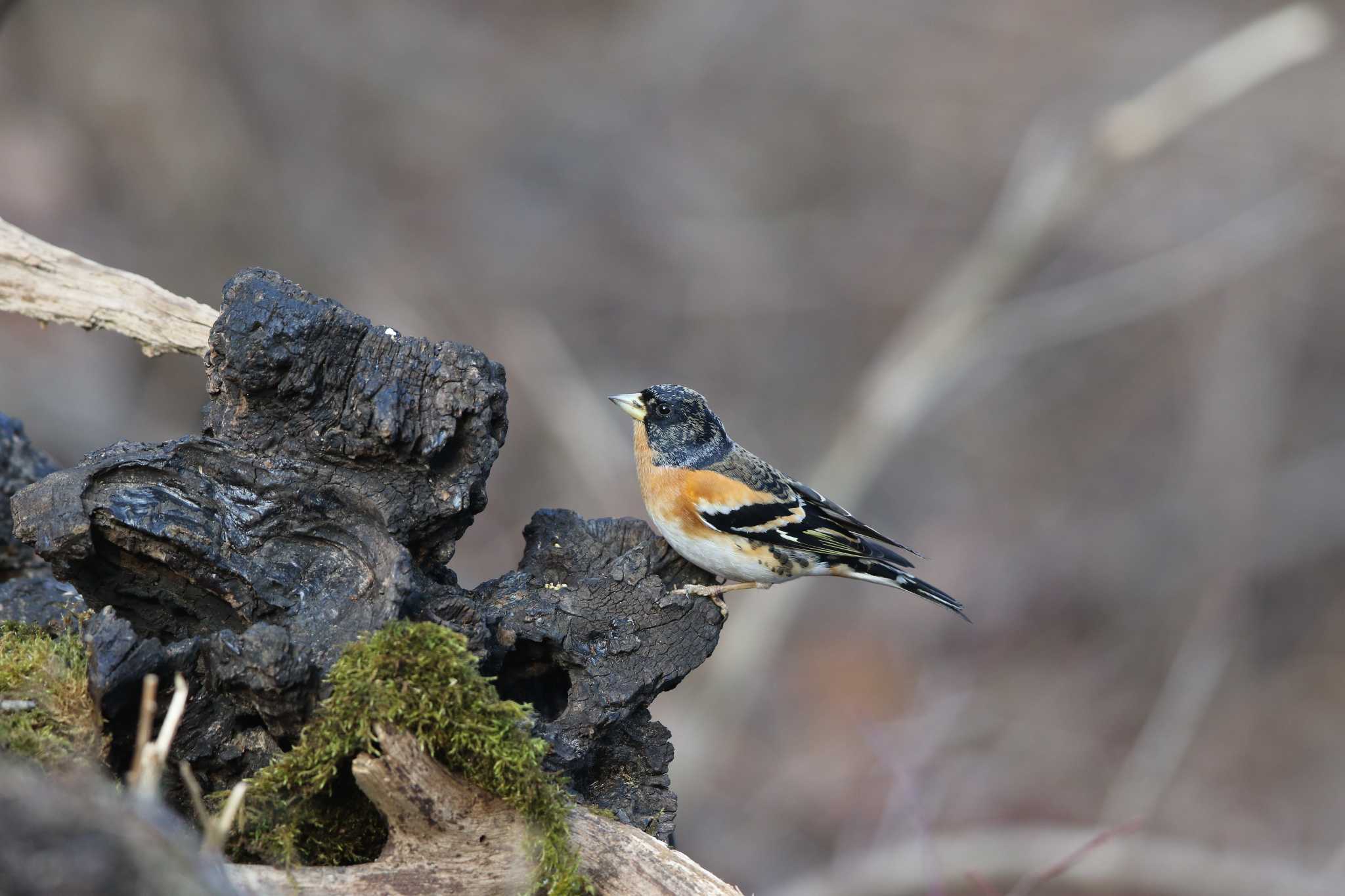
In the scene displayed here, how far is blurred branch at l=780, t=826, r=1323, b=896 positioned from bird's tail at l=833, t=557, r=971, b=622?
298 centimetres

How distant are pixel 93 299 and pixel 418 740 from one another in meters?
2.54

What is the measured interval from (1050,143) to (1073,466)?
3.59 metres

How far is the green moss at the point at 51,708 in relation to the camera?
2820 millimetres

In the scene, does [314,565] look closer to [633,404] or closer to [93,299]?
[93,299]

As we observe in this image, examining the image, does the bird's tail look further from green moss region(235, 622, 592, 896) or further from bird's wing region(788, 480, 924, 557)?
green moss region(235, 622, 592, 896)

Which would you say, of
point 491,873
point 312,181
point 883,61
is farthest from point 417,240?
point 491,873

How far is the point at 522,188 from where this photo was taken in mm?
13812


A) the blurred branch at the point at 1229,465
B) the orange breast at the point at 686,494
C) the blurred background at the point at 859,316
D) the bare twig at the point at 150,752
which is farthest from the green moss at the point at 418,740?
the blurred branch at the point at 1229,465

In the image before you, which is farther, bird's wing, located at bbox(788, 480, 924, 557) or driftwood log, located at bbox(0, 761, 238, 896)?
bird's wing, located at bbox(788, 480, 924, 557)

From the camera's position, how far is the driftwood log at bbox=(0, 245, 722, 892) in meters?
3.03

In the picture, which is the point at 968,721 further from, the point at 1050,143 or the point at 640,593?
the point at 640,593

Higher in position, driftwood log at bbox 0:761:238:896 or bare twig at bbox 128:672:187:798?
bare twig at bbox 128:672:187:798

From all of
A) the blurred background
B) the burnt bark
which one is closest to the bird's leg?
the burnt bark

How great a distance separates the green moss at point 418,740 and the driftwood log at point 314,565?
0.42 feet
